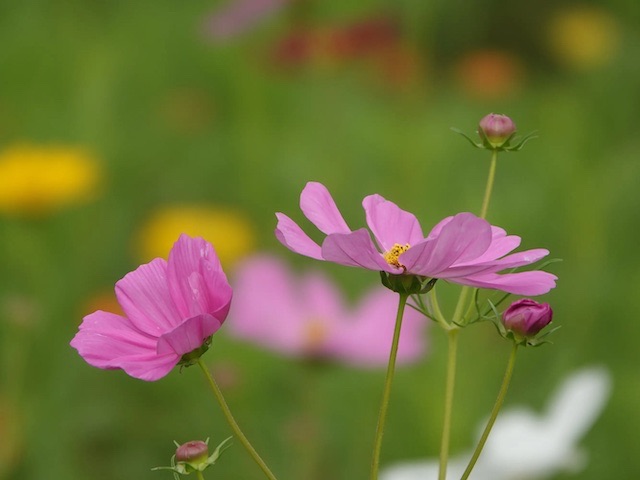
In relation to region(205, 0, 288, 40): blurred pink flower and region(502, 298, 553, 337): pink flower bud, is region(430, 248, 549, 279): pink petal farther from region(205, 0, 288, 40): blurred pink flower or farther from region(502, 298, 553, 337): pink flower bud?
region(205, 0, 288, 40): blurred pink flower

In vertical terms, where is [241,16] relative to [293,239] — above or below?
above

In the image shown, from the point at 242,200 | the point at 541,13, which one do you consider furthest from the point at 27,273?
the point at 541,13

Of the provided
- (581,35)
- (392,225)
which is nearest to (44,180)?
(392,225)

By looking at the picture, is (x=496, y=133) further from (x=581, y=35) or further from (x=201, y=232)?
(x=581, y=35)

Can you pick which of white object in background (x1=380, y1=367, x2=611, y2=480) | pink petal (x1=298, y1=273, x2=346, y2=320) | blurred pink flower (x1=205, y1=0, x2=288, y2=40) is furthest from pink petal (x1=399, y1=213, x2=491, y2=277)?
blurred pink flower (x1=205, y1=0, x2=288, y2=40)

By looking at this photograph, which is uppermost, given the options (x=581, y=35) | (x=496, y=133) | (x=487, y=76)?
(x=581, y=35)

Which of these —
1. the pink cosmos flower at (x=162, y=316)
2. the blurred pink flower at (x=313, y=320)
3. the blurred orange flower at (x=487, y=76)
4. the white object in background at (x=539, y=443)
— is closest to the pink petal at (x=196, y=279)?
the pink cosmos flower at (x=162, y=316)

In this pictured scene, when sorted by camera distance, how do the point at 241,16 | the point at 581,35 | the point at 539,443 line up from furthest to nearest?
1. the point at 581,35
2. the point at 241,16
3. the point at 539,443
